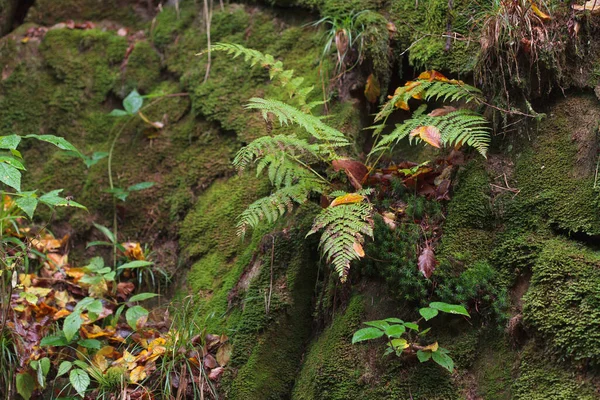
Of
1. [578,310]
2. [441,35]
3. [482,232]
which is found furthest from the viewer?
[441,35]

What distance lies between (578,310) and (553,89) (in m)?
1.40

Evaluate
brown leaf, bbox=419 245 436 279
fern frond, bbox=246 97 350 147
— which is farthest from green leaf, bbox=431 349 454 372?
fern frond, bbox=246 97 350 147

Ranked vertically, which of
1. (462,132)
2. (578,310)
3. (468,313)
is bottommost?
(468,313)

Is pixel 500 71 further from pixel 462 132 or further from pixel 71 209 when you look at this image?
pixel 71 209

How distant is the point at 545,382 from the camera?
2951 mm

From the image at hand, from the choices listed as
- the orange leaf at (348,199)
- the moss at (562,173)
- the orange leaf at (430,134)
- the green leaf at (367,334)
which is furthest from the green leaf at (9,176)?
the moss at (562,173)

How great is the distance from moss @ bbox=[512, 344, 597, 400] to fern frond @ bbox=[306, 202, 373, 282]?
3.10ft

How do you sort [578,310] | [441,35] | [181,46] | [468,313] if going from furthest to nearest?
1. [181,46]
2. [441,35]
3. [468,313]
4. [578,310]

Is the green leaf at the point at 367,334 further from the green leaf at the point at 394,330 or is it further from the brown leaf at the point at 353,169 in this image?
the brown leaf at the point at 353,169

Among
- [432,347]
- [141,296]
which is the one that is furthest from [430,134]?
[141,296]

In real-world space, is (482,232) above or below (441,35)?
below

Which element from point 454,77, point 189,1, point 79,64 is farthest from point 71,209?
point 454,77

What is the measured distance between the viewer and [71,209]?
198 inches

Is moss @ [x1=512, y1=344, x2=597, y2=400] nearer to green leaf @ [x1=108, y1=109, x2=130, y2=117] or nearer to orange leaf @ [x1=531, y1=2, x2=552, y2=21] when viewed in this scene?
A: orange leaf @ [x1=531, y1=2, x2=552, y2=21]
